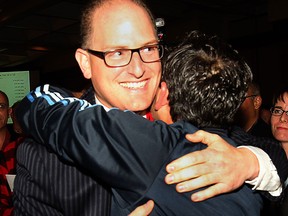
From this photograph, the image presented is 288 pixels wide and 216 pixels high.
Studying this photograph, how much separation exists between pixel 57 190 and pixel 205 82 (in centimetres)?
57

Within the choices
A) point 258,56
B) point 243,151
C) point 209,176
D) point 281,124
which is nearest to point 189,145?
point 209,176

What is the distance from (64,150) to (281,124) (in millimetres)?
2009

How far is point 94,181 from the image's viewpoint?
113 centimetres

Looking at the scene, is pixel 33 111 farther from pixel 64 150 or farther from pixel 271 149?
pixel 271 149

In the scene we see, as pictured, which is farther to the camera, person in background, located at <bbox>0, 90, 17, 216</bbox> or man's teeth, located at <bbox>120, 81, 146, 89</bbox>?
person in background, located at <bbox>0, 90, 17, 216</bbox>

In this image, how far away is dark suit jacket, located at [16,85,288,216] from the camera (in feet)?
3.18

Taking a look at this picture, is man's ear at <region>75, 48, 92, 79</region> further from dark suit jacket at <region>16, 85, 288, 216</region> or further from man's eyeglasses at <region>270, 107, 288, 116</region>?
man's eyeglasses at <region>270, 107, 288, 116</region>

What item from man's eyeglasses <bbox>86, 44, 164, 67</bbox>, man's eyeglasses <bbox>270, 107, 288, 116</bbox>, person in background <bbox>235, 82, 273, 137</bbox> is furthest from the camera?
person in background <bbox>235, 82, 273, 137</bbox>

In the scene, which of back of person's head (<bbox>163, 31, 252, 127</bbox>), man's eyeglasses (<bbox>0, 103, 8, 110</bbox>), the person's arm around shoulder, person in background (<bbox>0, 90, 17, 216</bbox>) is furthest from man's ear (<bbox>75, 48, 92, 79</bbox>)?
man's eyeglasses (<bbox>0, 103, 8, 110</bbox>)

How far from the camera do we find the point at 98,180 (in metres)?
1.14

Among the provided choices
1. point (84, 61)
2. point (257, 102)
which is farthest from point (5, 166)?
point (257, 102)

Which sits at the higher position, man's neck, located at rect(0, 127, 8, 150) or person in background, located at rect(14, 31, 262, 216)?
person in background, located at rect(14, 31, 262, 216)

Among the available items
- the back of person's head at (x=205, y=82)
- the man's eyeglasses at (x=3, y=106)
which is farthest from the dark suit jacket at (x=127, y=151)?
the man's eyeglasses at (x=3, y=106)

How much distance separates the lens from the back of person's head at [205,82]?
1.18 m
